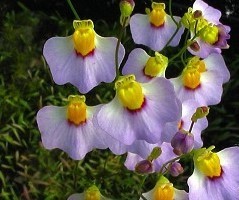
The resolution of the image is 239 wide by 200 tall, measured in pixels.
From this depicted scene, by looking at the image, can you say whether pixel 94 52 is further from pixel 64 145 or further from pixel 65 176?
pixel 65 176

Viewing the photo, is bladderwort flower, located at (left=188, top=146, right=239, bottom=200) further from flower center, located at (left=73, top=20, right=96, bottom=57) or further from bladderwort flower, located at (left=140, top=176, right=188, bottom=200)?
flower center, located at (left=73, top=20, right=96, bottom=57)

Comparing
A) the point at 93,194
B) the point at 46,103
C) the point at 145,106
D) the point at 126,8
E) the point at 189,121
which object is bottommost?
the point at 46,103

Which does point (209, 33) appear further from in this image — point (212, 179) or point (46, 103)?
point (46, 103)

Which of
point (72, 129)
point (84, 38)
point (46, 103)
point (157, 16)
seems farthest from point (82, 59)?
point (46, 103)

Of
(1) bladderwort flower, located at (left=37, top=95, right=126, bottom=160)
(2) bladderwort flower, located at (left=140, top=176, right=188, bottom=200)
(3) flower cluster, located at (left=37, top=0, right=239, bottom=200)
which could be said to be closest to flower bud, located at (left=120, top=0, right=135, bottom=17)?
(3) flower cluster, located at (left=37, top=0, right=239, bottom=200)

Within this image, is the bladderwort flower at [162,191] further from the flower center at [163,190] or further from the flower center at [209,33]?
the flower center at [209,33]

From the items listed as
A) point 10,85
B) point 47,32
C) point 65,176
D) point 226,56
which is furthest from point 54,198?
point 226,56
